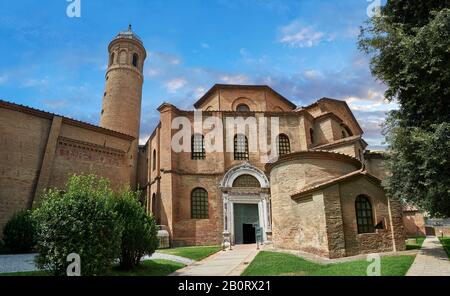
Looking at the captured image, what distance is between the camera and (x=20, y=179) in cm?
1677

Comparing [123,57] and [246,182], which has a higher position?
[123,57]

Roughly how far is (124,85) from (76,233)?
81.8ft

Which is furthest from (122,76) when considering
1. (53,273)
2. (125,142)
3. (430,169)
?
(430,169)

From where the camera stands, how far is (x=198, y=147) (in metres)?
25.3

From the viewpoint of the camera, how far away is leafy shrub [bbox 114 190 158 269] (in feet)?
36.9

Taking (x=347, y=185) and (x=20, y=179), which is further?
(x=20, y=179)

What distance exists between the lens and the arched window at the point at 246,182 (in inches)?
950

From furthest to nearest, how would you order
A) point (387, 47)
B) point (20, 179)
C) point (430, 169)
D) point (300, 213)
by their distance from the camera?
1. point (20, 179)
2. point (300, 213)
3. point (387, 47)
4. point (430, 169)

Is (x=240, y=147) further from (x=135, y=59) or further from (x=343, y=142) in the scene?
(x=135, y=59)

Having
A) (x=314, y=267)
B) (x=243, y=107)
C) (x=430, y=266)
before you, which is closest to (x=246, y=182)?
(x=243, y=107)

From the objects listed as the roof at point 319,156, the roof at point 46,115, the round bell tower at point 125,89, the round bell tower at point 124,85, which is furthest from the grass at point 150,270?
the round bell tower at point 124,85
